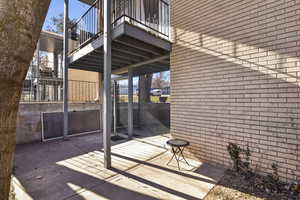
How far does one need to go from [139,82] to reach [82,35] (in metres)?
Answer: 2.65

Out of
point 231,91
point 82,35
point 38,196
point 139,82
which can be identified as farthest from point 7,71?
point 139,82

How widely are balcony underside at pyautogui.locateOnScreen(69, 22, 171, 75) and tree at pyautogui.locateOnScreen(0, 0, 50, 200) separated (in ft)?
7.58

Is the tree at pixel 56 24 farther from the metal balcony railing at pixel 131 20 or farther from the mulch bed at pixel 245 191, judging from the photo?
the mulch bed at pixel 245 191

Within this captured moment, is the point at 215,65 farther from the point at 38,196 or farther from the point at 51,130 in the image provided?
the point at 51,130

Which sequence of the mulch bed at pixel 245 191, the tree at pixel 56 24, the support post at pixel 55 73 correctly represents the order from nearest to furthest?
the mulch bed at pixel 245 191 → the support post at pixel 55 73 → the tree at pixel 56 24

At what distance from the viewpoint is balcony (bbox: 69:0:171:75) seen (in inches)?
133

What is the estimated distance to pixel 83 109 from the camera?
6.28m

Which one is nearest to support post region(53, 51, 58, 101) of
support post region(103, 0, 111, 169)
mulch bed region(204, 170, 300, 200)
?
support post region(103, 0, 111, 169)

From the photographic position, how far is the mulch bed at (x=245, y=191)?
220cm

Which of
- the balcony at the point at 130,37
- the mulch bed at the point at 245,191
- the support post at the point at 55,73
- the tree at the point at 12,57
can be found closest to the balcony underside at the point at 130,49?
the balcony at the point at 130,37

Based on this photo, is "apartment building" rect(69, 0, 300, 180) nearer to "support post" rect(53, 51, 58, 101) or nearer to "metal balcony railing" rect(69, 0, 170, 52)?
"metal balcony railing" rect(69, 0, 170, 52)

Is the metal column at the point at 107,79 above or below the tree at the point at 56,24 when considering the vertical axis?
below

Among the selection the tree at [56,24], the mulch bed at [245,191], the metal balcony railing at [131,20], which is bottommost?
the mulch bed at [245,191]

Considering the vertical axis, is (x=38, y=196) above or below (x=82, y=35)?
below
